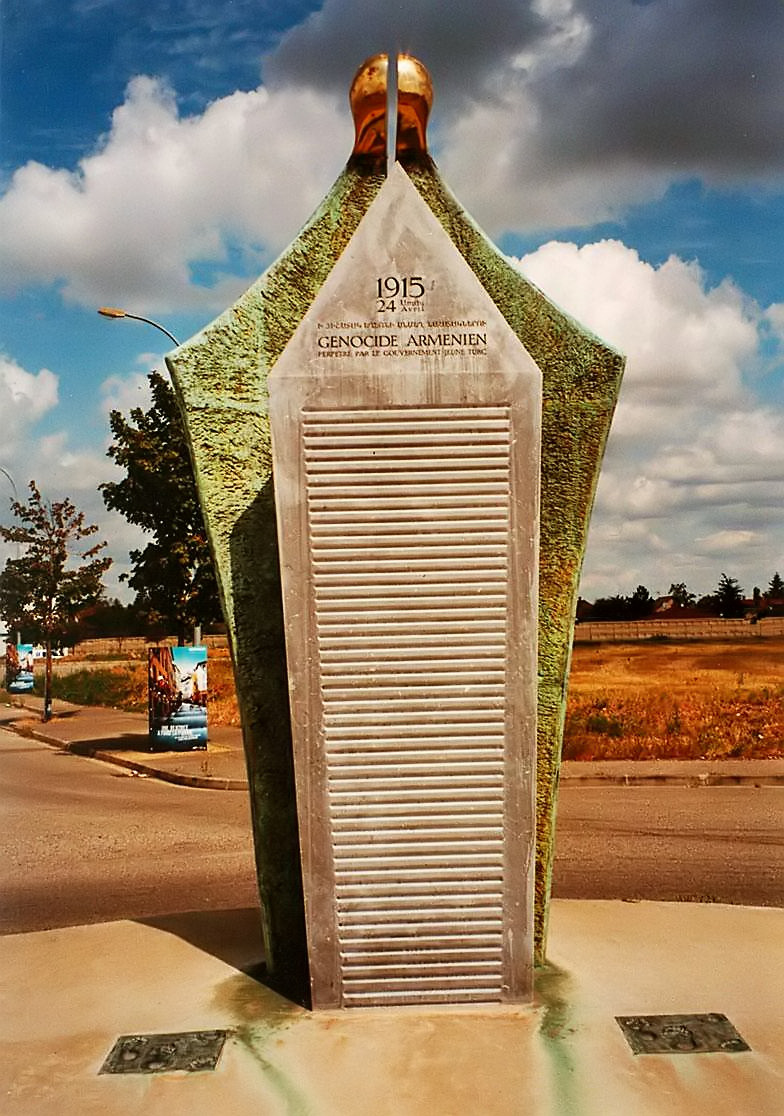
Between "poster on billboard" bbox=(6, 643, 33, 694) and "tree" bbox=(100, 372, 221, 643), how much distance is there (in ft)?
53.2

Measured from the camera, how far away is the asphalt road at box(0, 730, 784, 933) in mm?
8359

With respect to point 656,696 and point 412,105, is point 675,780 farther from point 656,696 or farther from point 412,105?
point 412,105

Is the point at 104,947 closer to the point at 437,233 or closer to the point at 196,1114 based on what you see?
the point at 196,1114

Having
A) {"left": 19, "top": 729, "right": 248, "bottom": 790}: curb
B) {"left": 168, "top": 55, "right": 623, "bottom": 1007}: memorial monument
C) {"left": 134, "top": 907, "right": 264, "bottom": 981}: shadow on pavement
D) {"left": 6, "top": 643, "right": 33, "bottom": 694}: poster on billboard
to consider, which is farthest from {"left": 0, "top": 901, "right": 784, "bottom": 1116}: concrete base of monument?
{"left": 6, "top": 643, "right": 33, "bottom": 694}: poster on billboard

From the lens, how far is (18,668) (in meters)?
32.2

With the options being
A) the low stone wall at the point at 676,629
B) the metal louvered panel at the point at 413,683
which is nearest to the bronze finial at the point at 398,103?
the metal louvered panel at the point at 413,683

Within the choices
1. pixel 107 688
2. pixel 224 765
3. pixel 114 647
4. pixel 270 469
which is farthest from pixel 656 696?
pixel 114 647

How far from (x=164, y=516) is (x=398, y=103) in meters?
12.0

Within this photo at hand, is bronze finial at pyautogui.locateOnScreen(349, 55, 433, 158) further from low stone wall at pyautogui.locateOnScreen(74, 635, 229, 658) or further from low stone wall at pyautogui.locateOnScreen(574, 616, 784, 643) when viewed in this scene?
low stone wall at pyautogui.locateOnScreen(74, 635, 229, 658)

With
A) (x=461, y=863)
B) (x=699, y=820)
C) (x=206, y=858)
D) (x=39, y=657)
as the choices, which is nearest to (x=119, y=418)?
(x=206, y=858)

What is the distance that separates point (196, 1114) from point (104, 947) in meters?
2.07

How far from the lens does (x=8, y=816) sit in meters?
12.3

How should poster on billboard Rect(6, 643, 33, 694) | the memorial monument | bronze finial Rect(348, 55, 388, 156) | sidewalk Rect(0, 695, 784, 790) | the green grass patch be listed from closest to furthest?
the memorial monument
bronze finial Rect(348, 55, 388, 156)
sidewalk Rect(0, 695, 784, 790)
the green grass patch
poster on billboard Rect(6, 643, 33, 694)

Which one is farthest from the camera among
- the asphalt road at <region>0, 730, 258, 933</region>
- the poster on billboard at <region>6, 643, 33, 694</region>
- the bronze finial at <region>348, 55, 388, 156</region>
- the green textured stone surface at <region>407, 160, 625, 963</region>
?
the poster on billboard at <region>6, 643, 33, 694</region>
